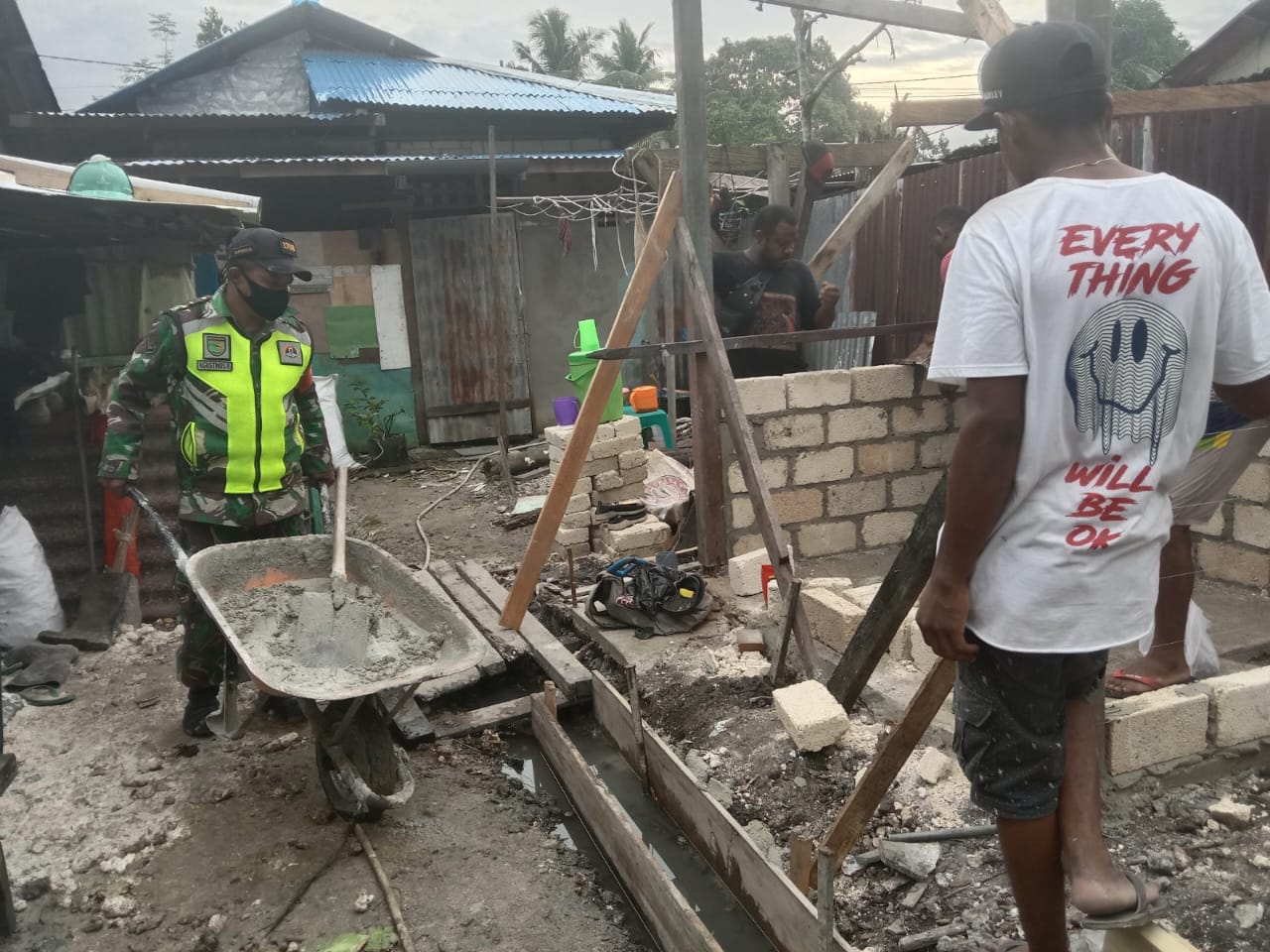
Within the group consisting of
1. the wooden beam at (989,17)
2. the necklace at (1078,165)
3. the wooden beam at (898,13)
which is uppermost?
the wooden beam at (898,13)

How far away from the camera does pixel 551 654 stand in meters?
4.80

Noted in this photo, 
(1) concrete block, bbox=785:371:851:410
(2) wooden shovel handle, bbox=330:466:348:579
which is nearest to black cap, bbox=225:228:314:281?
(2) wooden shovel handle, bbox=330:466:348:579

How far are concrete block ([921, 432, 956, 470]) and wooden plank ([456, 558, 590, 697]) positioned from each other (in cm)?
261

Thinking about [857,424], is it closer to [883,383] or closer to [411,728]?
[883,383]

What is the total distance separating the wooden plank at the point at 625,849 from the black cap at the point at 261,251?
7.17 feet

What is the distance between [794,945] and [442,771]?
1.83 meters

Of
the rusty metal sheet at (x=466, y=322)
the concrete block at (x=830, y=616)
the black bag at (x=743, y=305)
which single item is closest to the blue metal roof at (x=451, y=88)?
the rusty metal sheet at (x=466, y=322)

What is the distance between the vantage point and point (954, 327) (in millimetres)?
1692

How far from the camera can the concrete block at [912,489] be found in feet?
19.4

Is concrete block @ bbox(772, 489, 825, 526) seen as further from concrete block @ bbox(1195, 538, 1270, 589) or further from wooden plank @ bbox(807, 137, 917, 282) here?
concrete block @ bbox(1195, 538, 1270, 589)

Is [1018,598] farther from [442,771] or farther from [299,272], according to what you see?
[299,272]

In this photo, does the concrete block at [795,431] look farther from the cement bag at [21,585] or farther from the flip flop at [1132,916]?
the cement bag at [21,585]

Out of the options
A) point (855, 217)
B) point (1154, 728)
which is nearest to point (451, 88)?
point (855, 217)

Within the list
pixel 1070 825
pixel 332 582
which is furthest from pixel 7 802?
pixel 1070 825
